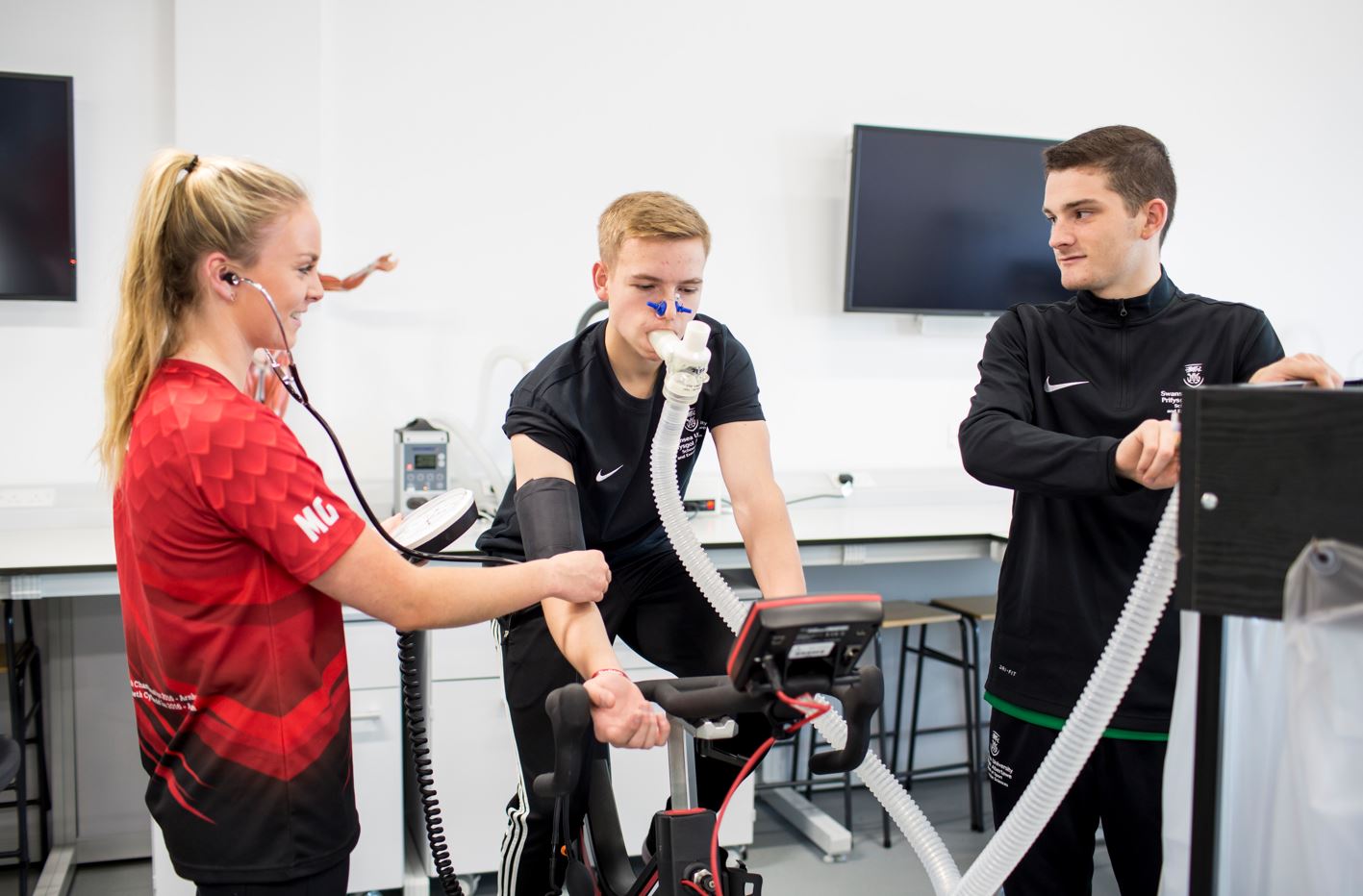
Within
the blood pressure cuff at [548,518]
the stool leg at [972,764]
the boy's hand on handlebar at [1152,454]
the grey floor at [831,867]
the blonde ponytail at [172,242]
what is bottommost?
the grey floor at [831,867]

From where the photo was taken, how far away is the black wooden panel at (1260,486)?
906 millimetres

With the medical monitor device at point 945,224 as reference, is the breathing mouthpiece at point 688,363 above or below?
below

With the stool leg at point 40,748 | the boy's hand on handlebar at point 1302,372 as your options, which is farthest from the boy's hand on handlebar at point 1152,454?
the stool leg at point 40,748

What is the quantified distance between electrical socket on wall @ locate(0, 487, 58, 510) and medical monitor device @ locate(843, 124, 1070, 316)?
2.46m

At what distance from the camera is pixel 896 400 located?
3.98 metres

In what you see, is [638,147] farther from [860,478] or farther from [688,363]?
[688,363]

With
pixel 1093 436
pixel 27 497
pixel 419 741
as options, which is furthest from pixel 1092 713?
pixel 27 497

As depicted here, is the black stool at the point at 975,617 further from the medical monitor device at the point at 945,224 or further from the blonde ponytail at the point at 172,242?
the blonde ponytail at the point at 172,242

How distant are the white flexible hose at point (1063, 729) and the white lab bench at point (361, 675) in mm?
1294

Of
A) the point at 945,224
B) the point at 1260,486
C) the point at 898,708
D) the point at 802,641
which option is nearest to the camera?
the point at 1260,486

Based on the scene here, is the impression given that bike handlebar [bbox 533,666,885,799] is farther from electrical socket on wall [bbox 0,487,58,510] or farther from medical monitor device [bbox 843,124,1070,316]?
medical monitor device [bbox 843,124,1070,316]

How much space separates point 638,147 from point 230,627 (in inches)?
102

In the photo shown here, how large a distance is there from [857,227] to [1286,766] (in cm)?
290

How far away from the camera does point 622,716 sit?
1.25 m
